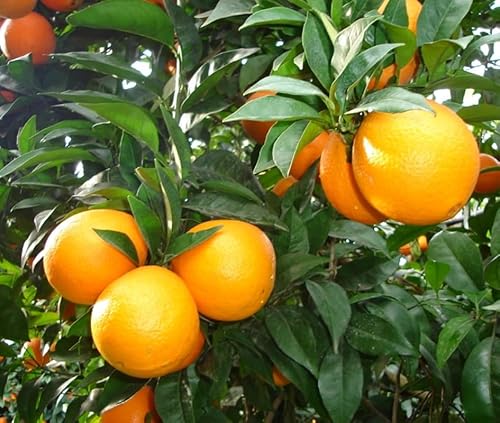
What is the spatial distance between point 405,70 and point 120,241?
431mm

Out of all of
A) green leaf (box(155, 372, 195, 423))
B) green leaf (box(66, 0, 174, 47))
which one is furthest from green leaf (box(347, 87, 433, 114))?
green leaf (box(155, 372, 195, 423))

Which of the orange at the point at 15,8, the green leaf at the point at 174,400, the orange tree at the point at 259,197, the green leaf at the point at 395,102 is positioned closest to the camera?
the green leaf at the point at 395,102

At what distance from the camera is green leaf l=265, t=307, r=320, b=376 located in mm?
965

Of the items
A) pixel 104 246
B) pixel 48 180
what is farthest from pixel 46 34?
pixel 104 246

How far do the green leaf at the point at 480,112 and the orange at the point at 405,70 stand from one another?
85mm

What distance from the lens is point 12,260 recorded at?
58.8 inches

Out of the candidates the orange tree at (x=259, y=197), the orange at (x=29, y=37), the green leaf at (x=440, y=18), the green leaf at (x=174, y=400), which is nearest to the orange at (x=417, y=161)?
the orange tree at (x=259, y=197)

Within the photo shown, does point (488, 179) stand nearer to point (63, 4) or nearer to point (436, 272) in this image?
point (436, 272)

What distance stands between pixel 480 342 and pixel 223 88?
64 centimetres

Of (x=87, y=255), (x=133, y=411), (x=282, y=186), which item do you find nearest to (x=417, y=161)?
(x=87, y=255)

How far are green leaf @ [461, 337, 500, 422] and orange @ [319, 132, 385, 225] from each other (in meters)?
0.36

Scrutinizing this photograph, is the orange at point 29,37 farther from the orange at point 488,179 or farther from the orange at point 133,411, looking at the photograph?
the orange at point 488,179

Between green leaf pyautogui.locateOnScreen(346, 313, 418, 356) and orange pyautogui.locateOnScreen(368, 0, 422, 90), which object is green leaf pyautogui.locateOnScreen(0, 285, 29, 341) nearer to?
green leaf pyautogui.locateOnScreen(346, 313, 418, 356)

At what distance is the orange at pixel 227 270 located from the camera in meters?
0.82
